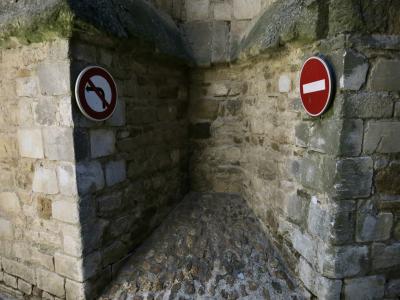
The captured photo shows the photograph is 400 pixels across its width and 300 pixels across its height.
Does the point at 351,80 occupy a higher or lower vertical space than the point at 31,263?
higher

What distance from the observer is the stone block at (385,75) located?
1.70 m

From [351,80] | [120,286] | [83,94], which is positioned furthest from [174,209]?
[351,80]

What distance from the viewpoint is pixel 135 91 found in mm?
2416

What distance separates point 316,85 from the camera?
1.81 metres

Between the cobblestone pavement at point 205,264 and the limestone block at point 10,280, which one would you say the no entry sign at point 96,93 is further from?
the limestone block at point 10,280

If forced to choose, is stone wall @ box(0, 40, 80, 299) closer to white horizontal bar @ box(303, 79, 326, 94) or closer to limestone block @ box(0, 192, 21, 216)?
limestone block @ box(0, 192, 21, 216)

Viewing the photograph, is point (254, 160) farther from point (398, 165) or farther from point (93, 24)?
point (93, 24)

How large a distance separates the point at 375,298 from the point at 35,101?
2772 mm

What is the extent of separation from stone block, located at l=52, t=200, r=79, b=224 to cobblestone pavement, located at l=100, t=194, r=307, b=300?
26.6 inches

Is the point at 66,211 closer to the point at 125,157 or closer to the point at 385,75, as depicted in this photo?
the point at 125,157

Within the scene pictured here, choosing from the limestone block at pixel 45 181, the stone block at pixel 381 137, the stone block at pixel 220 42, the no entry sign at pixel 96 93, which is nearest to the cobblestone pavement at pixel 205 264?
the limestone block at pixel 45 181

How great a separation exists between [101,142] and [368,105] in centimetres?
182

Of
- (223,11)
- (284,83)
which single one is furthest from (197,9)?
(284,83)

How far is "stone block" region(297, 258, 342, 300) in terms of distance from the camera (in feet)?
6.04
